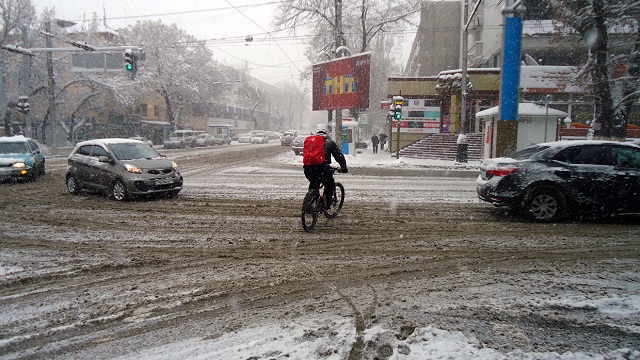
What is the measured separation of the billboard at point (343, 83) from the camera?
21125 mm

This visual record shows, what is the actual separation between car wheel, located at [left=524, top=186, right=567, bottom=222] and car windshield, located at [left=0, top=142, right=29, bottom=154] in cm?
1641

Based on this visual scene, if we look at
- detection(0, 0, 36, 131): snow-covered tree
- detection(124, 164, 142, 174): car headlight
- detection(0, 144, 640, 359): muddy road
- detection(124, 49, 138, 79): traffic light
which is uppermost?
detection(0, 0, 36, 131): snow-covered tree

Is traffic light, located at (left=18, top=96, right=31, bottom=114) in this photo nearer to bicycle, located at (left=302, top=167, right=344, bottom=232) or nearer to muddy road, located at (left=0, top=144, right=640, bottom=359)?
muddy road, located at (left=0, top=144, right=640, bottom=359)

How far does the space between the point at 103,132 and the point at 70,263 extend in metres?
47.6

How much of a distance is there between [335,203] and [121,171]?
5.86m

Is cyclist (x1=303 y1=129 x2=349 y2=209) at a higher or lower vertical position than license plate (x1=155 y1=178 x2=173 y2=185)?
higher

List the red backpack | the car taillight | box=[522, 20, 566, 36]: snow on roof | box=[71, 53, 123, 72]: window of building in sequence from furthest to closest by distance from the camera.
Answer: box=[522, 20, 566, 36]: snow on roof
box=[71, 53, 123, 72]: window of building
the car taillight
the red backpack

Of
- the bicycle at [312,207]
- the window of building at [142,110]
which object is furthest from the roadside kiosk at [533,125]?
the window of building at [142,110]

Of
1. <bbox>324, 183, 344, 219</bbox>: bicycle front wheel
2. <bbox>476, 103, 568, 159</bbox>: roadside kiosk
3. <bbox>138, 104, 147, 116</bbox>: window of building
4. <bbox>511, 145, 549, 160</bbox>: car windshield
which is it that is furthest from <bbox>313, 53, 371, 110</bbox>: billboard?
<bbox>138, 104, 147, 116</bbox>: window of building

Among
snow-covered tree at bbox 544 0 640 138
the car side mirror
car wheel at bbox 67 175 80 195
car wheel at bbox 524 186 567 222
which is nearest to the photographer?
car wheel at bbox 524 186 567 222

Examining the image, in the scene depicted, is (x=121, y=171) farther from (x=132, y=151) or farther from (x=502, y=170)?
(x=502, y=170)

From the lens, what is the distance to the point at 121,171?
32.5 feet

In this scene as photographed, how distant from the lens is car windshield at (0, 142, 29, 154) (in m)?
14.0

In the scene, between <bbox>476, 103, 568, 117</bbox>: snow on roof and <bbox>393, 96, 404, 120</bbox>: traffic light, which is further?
<bbox>393, 96, 404, 120</bbox>: traffic light
